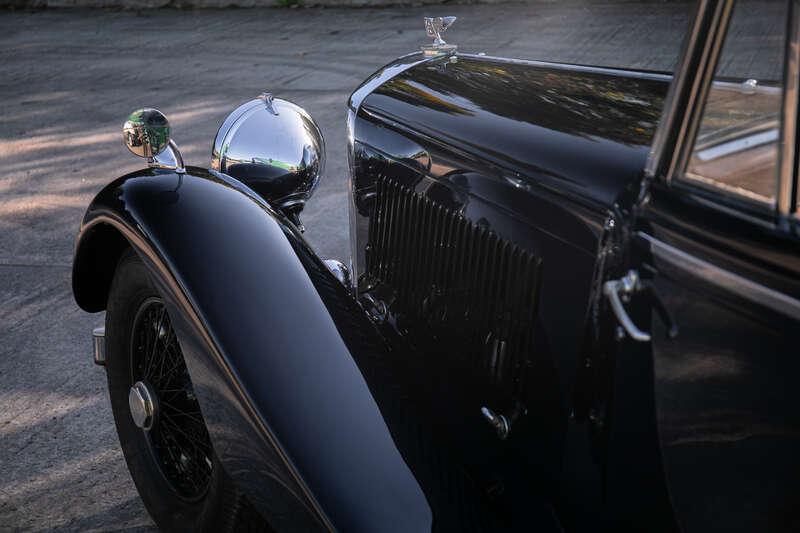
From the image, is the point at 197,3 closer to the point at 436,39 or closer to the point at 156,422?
the point at 436,39

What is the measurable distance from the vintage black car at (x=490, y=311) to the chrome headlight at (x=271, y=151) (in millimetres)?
33


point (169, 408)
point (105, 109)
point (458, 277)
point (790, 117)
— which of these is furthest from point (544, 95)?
point (105, 109)

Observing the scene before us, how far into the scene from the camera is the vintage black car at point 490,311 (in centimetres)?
132

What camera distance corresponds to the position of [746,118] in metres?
1.44

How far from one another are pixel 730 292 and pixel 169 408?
1.51 meters

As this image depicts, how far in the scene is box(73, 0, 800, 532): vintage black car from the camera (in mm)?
1316

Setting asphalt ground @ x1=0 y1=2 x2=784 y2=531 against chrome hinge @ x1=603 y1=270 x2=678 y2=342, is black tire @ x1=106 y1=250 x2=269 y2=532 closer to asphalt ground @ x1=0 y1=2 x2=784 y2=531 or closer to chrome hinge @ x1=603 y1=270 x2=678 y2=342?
asphalt ground @ x1=0 y1=2 x2=784 y2=531

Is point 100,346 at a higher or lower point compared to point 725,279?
lower

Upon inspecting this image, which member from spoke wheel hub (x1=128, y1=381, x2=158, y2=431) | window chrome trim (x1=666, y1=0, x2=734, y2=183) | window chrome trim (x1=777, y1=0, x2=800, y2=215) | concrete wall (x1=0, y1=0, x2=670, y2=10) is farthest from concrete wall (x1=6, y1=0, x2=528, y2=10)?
window chrome trim (x1=777, y1=0, x2=800, y2=215)

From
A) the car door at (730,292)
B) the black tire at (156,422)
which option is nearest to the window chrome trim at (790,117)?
the car door at (730,292)

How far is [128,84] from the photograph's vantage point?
8109 mm

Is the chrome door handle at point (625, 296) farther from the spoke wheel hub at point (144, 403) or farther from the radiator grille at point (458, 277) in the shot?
the spoke wheel hub at point (144, 403)

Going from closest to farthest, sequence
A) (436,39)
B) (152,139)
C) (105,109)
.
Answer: (152,139)
(436,39)
(105,109)

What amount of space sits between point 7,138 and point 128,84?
1.69 meters
